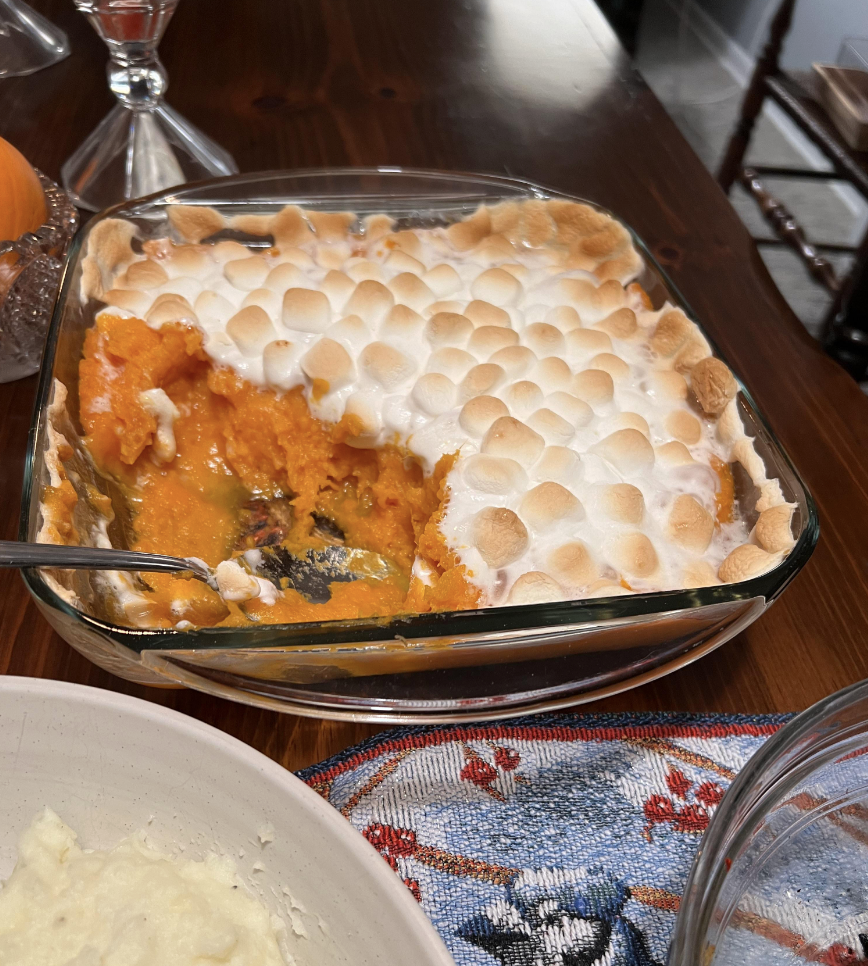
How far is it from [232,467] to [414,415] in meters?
0.22

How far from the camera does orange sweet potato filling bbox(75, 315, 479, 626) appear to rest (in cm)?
83

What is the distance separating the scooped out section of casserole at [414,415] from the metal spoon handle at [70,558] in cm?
7

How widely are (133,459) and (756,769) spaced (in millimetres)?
603

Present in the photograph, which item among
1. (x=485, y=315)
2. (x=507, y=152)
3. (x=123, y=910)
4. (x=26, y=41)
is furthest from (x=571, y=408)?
(x=26, y=41)

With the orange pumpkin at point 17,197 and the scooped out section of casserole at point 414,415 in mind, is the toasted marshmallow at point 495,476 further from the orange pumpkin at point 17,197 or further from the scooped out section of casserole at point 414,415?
the orange pumpkin at point 17,197

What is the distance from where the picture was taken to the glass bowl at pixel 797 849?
0.51 meters

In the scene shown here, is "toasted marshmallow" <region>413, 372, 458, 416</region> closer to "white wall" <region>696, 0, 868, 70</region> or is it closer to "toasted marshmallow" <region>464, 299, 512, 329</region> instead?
"toasted marshmallow" <region>464, 299, 512, 329</region>

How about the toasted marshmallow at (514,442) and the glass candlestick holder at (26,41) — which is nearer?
the toasted marshmallow at (514,442)

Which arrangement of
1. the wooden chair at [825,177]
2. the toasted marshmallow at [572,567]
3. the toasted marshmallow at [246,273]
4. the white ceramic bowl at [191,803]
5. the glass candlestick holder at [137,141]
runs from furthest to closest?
the wooden chair at [825,177], the glass candlestick holder at [137,141], the toasted marshmallow at [246,273], the toasted marshmallow at [572,567], the white ceramic bowl at [191,803]

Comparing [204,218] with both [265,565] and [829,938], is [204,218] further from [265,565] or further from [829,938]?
[829,938]

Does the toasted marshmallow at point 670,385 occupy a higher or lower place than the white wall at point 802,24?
higher

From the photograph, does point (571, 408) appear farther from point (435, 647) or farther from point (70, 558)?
point (70, 558)

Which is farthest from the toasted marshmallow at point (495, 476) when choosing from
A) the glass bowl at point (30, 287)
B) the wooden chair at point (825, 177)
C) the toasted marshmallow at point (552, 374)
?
the wooden chair at point (825, 177)

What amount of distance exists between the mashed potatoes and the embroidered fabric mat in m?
0.11
